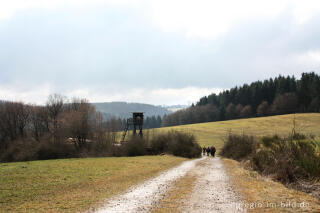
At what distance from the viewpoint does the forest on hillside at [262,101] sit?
106812 millimetres

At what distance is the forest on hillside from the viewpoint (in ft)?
350

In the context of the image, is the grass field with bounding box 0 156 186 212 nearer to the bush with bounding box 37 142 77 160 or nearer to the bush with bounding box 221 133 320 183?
the bush with bounding box 221 133 320 183

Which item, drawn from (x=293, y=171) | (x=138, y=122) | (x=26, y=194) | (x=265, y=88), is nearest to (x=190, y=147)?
(x=138, y=122)

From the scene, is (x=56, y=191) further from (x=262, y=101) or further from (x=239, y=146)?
(x=262, y=101)

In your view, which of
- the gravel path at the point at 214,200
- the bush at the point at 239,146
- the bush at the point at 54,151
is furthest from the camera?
the bush at the point at 54,151

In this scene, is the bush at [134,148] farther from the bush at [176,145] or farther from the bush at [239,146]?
the bush at [239,146]

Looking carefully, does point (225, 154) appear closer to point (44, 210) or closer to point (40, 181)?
point (40, 181)

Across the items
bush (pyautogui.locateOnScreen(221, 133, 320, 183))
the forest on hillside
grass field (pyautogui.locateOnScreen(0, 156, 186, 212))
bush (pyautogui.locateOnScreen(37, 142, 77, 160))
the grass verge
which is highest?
the forest on hillside

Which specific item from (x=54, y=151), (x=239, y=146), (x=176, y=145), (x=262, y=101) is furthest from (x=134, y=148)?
(x=262, y=101)

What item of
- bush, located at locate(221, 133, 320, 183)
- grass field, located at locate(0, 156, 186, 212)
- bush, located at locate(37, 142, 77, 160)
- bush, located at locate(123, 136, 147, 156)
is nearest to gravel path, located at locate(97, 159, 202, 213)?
grass field, located at locate(0, 156, 186, 212)

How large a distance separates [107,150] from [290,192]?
3582 cm

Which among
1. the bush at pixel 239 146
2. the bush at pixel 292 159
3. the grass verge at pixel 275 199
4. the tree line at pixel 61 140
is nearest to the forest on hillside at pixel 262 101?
the tree line at pixel 61 140

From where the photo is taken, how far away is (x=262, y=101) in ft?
393

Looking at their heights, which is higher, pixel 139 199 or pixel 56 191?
pixel 139 199
